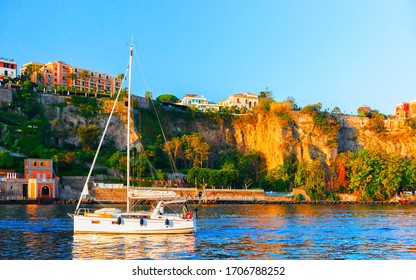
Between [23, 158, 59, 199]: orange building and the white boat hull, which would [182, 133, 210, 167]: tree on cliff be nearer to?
[23, 158, 59, 199]: orange building

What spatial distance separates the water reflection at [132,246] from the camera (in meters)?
23.4

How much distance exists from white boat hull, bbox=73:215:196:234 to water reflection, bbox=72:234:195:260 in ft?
1.20

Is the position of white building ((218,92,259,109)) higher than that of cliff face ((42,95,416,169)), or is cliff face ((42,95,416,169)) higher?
white building ((218,92,259,109))

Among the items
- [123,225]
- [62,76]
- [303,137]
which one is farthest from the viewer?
[62,76]

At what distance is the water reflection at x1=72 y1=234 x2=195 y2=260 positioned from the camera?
23375mm

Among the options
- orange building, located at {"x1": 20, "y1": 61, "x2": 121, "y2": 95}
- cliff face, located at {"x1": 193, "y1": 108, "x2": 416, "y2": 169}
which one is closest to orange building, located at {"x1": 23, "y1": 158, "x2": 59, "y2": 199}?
orange building, located at {"x1": 20, "y1": 61, "x2": 121, "y2": 95}

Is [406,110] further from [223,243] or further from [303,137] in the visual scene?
[223,243]

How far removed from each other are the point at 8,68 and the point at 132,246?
83047 mm

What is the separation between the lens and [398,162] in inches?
3393

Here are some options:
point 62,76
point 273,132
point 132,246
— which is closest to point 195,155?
point 273,132

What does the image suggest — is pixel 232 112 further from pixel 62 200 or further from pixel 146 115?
pixel 62 200

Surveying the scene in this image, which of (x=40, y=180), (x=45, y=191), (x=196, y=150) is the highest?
(x=196, y=150)

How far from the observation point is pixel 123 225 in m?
30.3
